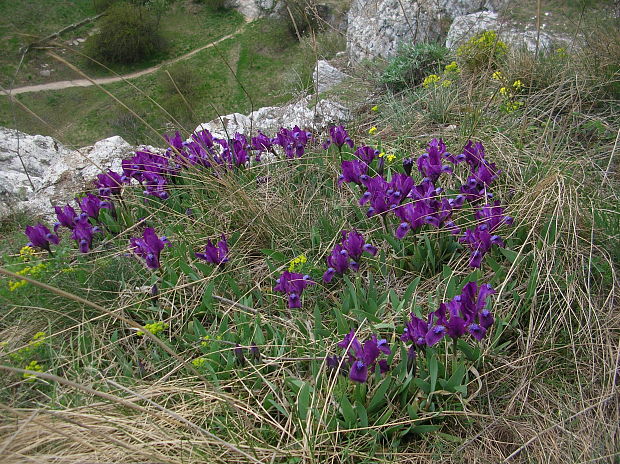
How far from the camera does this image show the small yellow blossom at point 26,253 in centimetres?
288

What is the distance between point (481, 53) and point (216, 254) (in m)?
3.34

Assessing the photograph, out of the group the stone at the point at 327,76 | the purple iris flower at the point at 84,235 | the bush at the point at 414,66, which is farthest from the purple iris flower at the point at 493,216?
the stone at the point at 327,76

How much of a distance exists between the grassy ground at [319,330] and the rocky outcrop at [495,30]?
2187 millimetres

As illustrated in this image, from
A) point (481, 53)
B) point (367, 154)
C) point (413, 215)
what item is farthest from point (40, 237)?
point (481, 53)

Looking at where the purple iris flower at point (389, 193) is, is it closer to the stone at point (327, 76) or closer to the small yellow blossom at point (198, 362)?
the small yellow blossom at point (198, 362)

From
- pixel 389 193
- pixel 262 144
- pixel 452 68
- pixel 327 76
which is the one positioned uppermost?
pixel 262 144

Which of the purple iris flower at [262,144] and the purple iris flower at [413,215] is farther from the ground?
the purple iris flower at [262,144]

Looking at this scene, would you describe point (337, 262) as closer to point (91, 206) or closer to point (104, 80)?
point (91, 206)

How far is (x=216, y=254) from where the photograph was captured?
2.77 metres

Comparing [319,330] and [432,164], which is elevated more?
[432,164]

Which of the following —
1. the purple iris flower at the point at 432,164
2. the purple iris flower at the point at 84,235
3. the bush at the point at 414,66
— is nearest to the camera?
the purple iris flower at the point at 432,164

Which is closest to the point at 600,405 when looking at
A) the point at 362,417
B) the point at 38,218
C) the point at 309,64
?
the point at 362,417

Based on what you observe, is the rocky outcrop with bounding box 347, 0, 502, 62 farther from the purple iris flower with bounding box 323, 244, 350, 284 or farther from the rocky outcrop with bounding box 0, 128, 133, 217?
the purple iris flower with bounding box 323, 244, 350, 284

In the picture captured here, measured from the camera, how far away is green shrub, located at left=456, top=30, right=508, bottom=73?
185 inches
